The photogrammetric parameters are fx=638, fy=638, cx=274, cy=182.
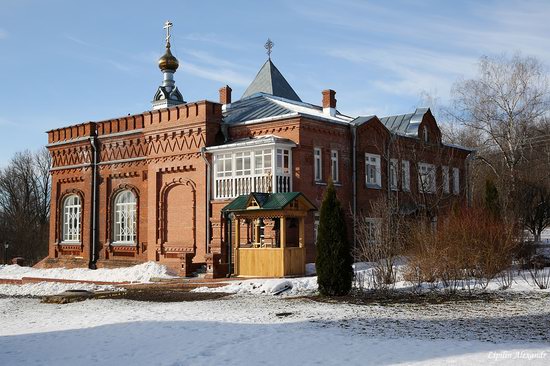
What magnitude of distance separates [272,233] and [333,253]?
6.63 metres

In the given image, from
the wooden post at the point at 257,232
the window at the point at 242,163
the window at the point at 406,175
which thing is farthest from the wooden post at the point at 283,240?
the window at the point at 406,175

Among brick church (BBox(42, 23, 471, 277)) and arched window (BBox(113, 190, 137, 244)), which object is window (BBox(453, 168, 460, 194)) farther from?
arched window (BBox(113, 190, 137, 244))

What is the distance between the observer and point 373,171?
1025 inches

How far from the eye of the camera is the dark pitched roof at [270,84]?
31.9 m

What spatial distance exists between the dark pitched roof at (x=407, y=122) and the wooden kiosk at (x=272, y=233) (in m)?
8.73

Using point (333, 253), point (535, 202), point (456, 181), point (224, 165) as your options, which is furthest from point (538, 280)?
point (535, 202)

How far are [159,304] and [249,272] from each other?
20.3 ft

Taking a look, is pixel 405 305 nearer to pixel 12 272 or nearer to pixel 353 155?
pixel 353 155

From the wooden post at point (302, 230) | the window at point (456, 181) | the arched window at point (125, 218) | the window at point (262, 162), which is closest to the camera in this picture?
the wooden post at point (302, 230)

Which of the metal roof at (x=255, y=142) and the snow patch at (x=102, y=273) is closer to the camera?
the metal roof at (x=255, y=142)

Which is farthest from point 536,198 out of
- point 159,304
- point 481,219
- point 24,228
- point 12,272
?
point 24,228

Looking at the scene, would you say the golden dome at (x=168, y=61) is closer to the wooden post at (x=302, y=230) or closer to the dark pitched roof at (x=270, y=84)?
the dark pitched roof at (x=270, y=84)

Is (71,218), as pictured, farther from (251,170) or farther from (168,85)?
(251,170)

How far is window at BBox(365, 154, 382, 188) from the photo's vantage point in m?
25.7
